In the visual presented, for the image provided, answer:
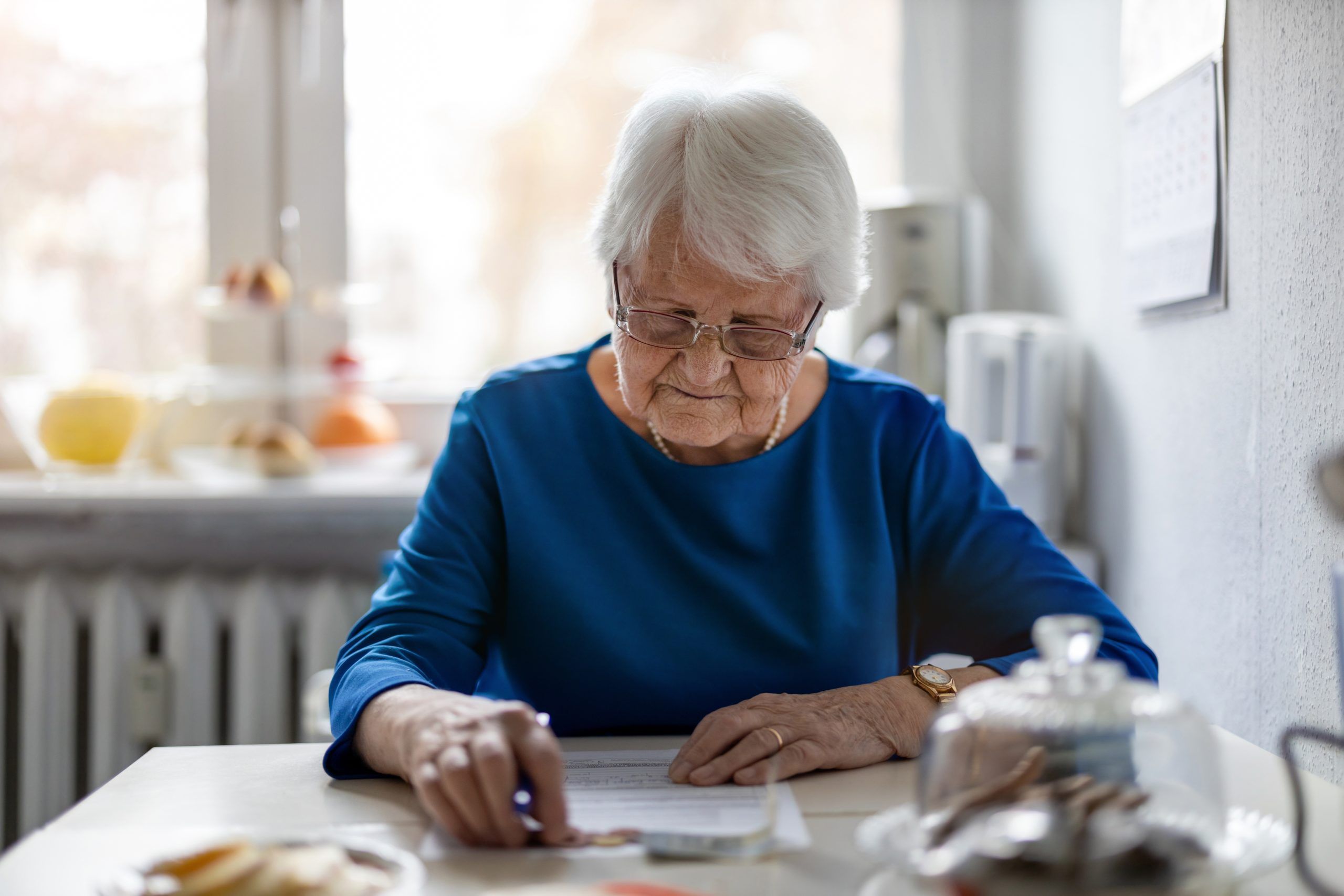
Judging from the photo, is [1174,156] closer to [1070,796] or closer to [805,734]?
[805,734]

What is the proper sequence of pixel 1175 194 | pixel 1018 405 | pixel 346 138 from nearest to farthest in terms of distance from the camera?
pixel 1175 194 → pixel 1018 405 → pixel 346 138

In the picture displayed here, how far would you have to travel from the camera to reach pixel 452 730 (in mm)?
843

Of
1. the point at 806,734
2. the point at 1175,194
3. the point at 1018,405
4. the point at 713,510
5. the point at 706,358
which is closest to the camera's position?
the point at 806,734

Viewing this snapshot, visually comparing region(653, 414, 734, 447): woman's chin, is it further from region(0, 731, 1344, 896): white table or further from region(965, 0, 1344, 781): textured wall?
region(965, 0, 1344, 781): textured wall

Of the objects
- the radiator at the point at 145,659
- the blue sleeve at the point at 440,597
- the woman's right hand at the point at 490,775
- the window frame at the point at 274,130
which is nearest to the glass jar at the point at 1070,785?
the woman's right hand at the point at 490,775

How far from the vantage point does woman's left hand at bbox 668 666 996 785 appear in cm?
92

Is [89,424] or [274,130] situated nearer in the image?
[89,424]

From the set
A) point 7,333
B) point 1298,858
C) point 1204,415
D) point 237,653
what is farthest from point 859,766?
point 7,333

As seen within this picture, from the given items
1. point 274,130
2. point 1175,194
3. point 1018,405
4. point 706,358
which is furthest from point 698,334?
point 274,130

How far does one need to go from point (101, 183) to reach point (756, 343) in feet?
6.15

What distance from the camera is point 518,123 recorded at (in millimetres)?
2441

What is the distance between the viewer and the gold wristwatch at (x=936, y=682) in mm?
1032

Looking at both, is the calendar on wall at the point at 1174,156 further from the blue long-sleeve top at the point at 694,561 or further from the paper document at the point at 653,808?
the paper document at the point at 653,808

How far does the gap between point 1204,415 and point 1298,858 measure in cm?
79
